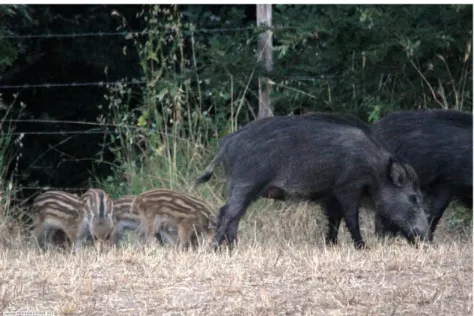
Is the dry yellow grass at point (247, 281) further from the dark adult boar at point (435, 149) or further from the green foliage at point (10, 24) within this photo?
the green foliage at point (10, 24)

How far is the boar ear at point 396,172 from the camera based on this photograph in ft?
29.5

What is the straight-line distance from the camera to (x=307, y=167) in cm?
873

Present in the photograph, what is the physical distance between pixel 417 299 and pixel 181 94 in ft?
17.7

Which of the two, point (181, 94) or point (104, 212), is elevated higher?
point (181, 94)

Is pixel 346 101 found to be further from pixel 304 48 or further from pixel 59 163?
pixel 59 163

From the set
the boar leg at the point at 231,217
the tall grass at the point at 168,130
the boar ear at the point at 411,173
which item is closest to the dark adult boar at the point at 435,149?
the boar ear at the point at 411,173

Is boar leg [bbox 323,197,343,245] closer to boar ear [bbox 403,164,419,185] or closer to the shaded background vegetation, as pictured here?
boar ear [bbox 403,164,419,185]

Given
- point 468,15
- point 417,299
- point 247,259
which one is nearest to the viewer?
point 417,299

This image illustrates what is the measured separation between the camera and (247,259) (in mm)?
7703

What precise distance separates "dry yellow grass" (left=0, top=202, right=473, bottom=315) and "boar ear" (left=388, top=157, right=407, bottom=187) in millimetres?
669

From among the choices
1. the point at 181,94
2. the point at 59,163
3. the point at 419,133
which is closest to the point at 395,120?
the point at 419,133

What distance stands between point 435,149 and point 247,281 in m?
2.79

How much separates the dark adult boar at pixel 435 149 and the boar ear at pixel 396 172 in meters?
0.28

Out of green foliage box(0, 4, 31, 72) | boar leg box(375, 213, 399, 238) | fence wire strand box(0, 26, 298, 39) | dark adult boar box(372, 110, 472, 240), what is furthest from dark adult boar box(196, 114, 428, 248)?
green foliage box(0, 4, 31, 72)
